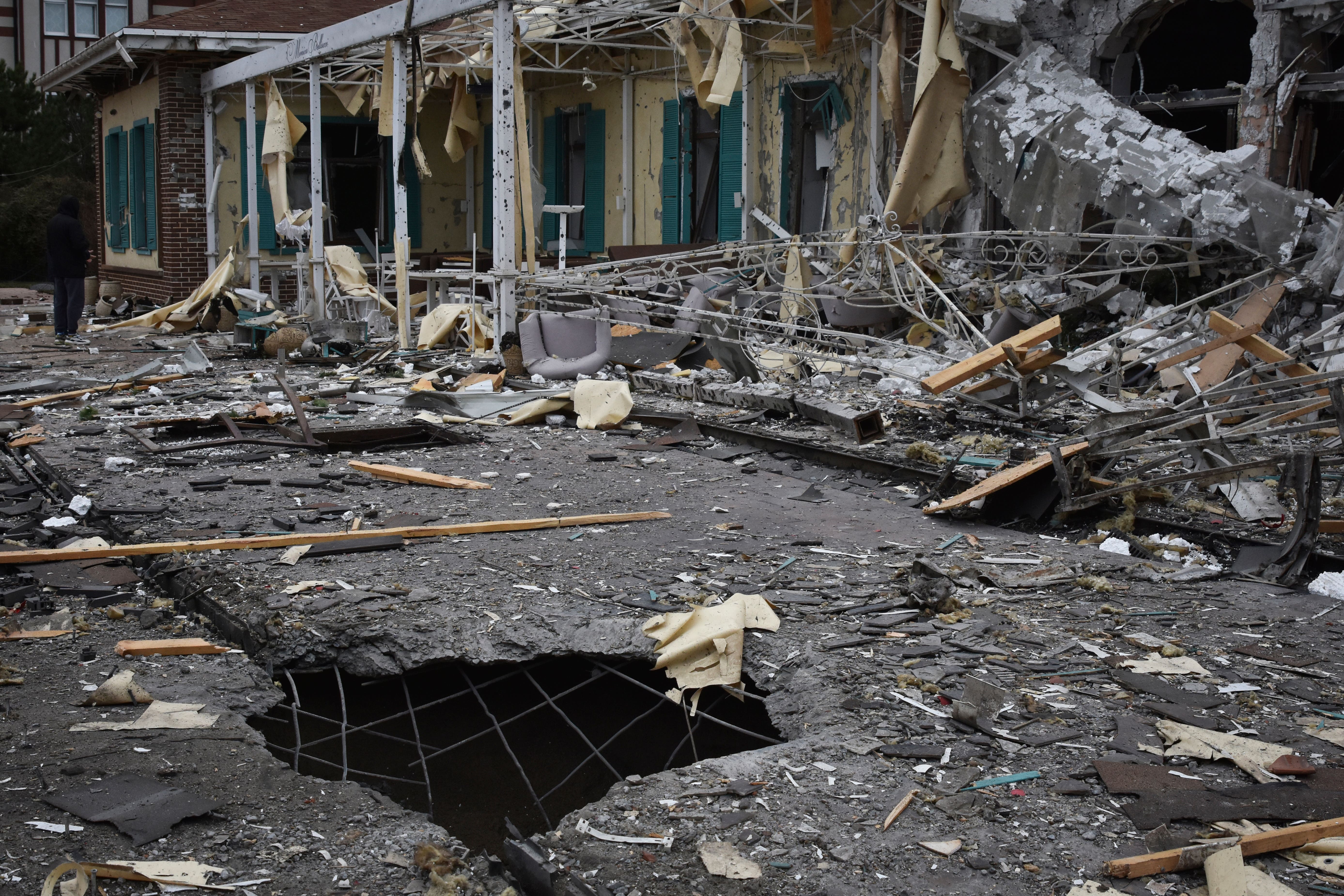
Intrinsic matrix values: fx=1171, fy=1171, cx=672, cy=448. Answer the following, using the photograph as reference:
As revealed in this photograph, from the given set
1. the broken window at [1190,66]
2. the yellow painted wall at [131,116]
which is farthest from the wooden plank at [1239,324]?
the yellow painted wall at [131,116]

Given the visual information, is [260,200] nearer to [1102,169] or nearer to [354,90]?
[354,90]

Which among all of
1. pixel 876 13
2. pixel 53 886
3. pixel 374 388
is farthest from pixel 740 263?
pixel 53 886

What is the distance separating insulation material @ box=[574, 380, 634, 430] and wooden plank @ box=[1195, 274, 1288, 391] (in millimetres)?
4040

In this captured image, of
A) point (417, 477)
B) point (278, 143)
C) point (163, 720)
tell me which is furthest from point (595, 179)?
point (163, 720)

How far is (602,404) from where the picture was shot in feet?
29.5

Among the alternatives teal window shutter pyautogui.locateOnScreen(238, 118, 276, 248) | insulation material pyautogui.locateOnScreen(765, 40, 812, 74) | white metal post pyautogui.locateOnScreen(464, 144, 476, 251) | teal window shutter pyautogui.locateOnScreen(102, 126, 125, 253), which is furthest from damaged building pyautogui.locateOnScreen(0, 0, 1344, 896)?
teal window shutter pyautogui.locateOnScreen(102, 126, 125, 253)

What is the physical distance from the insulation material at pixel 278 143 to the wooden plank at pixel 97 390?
15.7 ft

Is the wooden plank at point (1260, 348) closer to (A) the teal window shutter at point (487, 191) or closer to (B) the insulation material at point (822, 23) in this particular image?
(B) the insulation material at point (822, 23)

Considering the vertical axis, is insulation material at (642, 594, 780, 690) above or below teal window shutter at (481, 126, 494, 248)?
below

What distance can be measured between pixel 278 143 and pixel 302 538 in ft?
38.7

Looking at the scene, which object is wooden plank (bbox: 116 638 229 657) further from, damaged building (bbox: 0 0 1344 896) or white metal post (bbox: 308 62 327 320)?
white metal post (bbox: 308 62 327 320)

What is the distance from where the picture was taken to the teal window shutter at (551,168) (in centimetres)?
1836

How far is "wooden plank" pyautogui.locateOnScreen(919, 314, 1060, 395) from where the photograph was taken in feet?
23.6

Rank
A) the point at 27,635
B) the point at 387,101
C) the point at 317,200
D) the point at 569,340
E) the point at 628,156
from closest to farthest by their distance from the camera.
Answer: the point at 27,635
the point at 569,340
the point at 387,101
the point at 317,200
the point at 628,156
